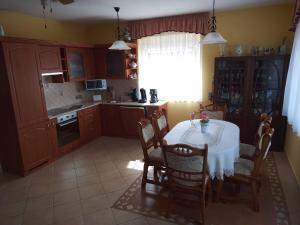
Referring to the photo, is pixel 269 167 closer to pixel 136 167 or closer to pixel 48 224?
pixel 136 167

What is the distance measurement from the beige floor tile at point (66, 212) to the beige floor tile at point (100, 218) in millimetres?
141

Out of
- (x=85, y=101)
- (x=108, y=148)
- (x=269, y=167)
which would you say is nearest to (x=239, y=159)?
(x=269, y=167)

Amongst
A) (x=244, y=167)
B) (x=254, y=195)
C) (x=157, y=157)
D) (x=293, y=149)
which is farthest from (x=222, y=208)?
(x=293, y=149)

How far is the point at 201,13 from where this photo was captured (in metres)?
3.98

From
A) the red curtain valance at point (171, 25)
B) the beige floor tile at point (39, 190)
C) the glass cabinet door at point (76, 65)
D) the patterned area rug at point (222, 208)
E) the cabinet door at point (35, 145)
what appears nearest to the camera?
the patterned area rug at point (222, 208)

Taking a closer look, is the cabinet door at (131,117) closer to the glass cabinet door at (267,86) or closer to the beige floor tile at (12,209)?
the glass cabinet door at (267,86)

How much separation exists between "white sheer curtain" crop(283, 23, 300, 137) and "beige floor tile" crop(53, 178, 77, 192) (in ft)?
9.97

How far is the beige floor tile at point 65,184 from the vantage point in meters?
2.98

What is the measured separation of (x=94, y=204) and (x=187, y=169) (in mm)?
1276

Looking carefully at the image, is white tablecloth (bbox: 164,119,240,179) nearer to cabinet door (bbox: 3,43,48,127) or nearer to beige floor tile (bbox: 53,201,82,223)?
beige floor tile (bbox: 53,201,82,223)

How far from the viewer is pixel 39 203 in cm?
268

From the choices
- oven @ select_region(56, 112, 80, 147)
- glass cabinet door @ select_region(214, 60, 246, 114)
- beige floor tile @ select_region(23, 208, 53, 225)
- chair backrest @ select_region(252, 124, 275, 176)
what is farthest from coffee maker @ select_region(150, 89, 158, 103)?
beige floor tile @ select_region(23, 208, 53, 225)

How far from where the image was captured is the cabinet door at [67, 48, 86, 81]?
421 centimetres

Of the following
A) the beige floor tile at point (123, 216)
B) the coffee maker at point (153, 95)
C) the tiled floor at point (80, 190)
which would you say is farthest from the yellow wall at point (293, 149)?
the coffee maker at point (153, 95)
